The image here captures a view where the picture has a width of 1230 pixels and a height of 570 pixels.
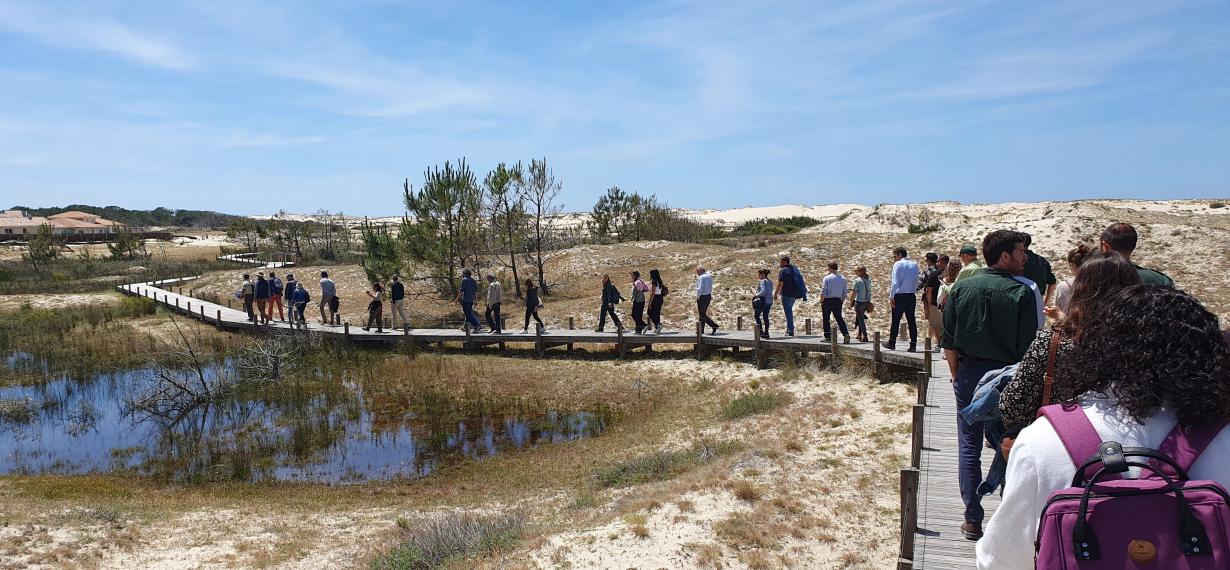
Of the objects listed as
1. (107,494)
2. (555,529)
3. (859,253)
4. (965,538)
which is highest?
(859,253)

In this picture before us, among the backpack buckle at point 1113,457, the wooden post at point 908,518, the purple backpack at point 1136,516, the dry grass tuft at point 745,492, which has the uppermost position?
the backpack buckle at point 1113,457

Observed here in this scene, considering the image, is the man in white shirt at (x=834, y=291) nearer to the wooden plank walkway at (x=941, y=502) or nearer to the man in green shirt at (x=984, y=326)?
the wooden plank walkway at (x=941, y=502)

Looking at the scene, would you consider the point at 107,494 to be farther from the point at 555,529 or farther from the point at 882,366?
the point at 882,366

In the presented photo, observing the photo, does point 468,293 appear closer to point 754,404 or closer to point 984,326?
point 754,404

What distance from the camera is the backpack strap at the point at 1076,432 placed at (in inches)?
77.0

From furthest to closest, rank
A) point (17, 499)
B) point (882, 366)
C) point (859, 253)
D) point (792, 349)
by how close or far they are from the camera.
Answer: point (859, 253)
point (792, 349)
point (882, 366)
point (17, 499)

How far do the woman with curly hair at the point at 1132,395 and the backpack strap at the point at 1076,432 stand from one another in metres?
0.02

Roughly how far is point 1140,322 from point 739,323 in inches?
651

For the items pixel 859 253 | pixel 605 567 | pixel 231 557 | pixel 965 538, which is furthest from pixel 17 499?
pixel 859 253

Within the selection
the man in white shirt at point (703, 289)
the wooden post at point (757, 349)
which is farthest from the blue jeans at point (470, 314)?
the wooden post at point (757, 349)

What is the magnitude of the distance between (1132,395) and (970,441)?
3197 millimetres

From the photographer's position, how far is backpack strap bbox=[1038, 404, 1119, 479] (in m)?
1.96

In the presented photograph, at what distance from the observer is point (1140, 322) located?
2.13 metres

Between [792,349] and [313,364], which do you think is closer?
[792,349]
